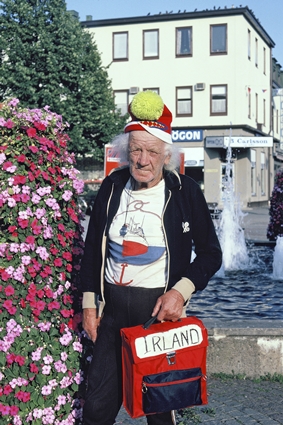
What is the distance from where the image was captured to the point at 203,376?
309 cm

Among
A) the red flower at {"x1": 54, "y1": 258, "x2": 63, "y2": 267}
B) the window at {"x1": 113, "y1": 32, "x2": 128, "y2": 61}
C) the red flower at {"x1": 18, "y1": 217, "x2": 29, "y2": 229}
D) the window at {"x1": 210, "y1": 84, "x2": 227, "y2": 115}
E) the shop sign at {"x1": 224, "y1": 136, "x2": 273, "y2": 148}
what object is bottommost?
the red flower at {"x1": 54, "y1": 258, "x2": 63, "y2": 267}

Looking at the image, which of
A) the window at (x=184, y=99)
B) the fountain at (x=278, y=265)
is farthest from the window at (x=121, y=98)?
the fountain at (x=278, y=265)

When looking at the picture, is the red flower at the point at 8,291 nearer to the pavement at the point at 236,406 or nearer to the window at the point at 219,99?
the pavement at the point at 236,406

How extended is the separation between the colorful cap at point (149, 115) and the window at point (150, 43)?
40648mm

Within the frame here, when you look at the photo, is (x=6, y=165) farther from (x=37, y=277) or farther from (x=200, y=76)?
(x=200, y=76)

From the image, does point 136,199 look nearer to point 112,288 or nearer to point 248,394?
point 112,288

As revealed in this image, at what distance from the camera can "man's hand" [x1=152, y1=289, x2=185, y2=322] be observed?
3047 mm

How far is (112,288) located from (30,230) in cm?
63

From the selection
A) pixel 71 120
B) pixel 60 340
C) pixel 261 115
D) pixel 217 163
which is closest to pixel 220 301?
pixel 60 340

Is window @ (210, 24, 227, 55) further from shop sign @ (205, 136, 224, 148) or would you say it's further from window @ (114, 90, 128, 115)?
window @ (114, 90, 128, 115)

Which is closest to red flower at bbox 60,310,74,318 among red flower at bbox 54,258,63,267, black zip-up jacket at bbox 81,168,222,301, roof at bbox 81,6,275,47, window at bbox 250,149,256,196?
red flower at bbox 54,258,63,267

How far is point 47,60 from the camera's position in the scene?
103 ft

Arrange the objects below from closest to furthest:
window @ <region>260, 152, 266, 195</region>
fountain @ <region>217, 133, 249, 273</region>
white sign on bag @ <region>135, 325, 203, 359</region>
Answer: white sign on bag @ <region>135, 325, 203, 359</region>
fountain @ <region>217, 133, 249, 273</region>
window @ <region>260, 152, 266, 195</region>

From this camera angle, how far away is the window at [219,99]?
4200 cm
